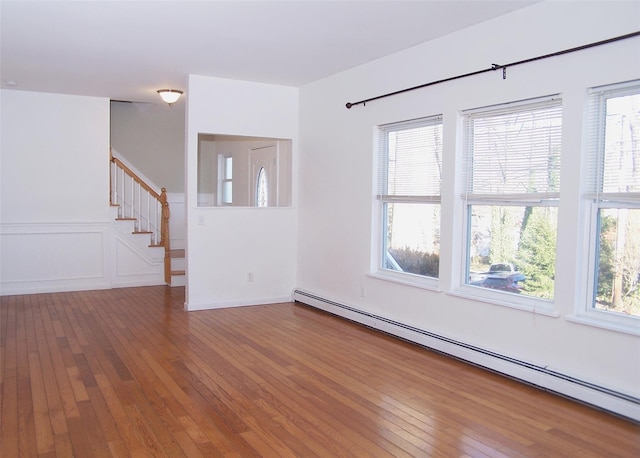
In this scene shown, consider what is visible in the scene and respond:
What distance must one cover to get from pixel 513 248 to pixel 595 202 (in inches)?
28.8

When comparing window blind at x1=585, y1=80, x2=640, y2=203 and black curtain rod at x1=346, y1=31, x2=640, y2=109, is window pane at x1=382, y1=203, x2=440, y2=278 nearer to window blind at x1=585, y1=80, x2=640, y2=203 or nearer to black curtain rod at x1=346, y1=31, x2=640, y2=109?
black curtain rod at x1=346, y1=31, x2=640, y2=109

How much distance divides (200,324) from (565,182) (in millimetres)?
3641

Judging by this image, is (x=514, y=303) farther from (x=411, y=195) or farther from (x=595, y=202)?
(x=411, y=195)

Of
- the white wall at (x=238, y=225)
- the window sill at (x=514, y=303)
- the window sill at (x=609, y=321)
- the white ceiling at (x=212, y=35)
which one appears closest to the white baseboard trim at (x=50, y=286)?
the white wall at (x=238, y=225)

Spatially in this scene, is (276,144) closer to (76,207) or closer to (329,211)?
(329,211)

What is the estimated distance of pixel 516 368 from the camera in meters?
3.70

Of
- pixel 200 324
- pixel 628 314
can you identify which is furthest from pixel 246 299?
pixel 628 314

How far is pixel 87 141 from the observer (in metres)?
7.19

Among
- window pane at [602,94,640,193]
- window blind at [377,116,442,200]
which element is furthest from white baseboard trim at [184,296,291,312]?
window pane at [602,94,640,193]

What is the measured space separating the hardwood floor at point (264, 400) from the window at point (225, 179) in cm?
394

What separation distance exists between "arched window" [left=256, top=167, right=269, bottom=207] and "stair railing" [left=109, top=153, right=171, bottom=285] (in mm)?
1385

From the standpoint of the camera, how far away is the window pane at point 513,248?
3678 mm

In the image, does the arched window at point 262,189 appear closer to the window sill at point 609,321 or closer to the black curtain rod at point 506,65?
the black curtain rod at point 506,65

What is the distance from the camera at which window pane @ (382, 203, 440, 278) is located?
4.69 metres
